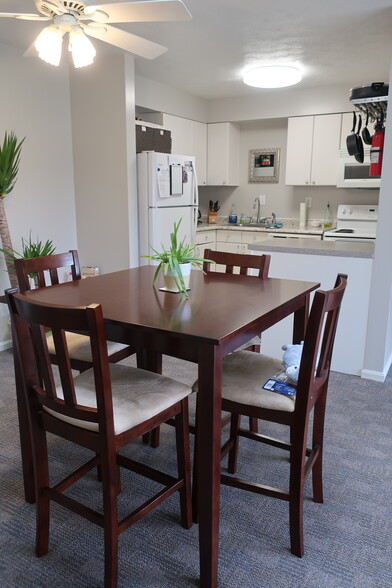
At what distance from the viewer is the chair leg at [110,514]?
133 cm

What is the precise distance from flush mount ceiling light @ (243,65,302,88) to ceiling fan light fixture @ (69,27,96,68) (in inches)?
91.3

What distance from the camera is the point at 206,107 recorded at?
5.86 m

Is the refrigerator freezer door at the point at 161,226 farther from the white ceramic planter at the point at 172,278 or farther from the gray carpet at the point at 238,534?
the gray carpet at the point at 238,534

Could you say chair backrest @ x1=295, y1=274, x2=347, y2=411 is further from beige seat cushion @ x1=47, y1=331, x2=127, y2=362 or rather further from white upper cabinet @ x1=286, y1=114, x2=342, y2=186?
white upper cabinet @ x1=286, y1=114, x2=342, y2=186

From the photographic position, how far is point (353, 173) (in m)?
4.90

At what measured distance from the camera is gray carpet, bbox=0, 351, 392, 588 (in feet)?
4.94

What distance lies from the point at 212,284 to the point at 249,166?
4.46m

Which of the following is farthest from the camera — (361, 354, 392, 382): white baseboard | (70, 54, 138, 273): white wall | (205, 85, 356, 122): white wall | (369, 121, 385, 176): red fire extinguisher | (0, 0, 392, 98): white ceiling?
(205, 85, 356, 122): white wall

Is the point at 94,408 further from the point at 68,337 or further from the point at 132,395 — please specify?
the point at 68,337

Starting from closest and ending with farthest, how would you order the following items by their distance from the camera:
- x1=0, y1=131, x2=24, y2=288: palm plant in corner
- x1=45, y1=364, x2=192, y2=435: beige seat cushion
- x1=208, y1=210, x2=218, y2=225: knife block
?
x1=45, y1=364, x2=192, y2=435: beige seat cushion < x1=0, y1=131, x2=24, y2=288: palm plant in corner < x1=208, y1=210, x2=218, y2=225: knife block

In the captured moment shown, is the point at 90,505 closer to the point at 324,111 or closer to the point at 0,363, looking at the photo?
the point at 0,363

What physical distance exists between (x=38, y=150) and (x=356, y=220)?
354 centimetres

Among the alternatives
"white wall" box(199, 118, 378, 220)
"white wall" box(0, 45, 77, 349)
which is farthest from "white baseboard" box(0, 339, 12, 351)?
"white wall" box(199, 118, 378, 220)

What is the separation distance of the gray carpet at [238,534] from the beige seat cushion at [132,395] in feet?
1.81
